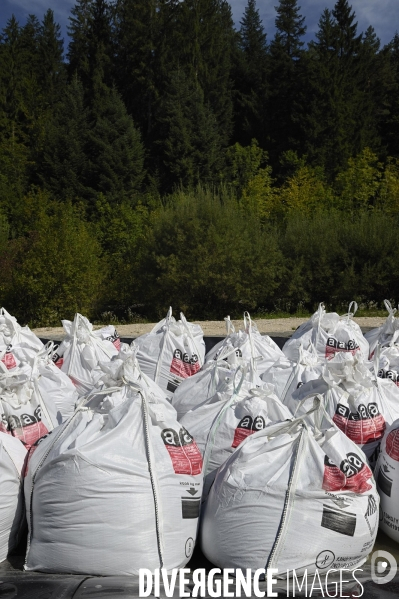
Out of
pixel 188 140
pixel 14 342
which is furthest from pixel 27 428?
pixel 188 140

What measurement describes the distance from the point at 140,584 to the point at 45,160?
1241 inches

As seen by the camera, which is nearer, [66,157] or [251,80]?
[66,157]

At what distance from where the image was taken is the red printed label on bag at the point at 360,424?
3.33m

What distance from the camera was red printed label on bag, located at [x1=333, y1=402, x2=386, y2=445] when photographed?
3.33 meters

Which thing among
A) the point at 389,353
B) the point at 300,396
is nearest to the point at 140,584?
the point at 300,396

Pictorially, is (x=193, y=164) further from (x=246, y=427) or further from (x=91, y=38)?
(x=246, y=427)

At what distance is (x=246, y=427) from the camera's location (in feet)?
10.2

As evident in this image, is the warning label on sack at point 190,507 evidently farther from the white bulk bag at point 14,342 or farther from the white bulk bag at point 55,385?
the white bulk bag at point 14,342

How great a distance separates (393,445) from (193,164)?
30.8 metres

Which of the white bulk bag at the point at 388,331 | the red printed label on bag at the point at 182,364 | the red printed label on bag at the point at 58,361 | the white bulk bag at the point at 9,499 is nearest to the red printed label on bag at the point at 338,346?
the white bulk bag at the point at 388,331

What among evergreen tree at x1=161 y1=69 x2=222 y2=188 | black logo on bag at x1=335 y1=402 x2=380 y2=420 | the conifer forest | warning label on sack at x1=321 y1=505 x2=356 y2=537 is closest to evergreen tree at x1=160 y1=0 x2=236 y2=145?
the conifer forest

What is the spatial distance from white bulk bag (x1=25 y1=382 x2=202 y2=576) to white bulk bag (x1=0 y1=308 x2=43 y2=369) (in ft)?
7.39

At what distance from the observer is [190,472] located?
2.62 meters

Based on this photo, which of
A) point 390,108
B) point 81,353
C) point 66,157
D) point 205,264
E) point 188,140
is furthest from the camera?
point 390,108
